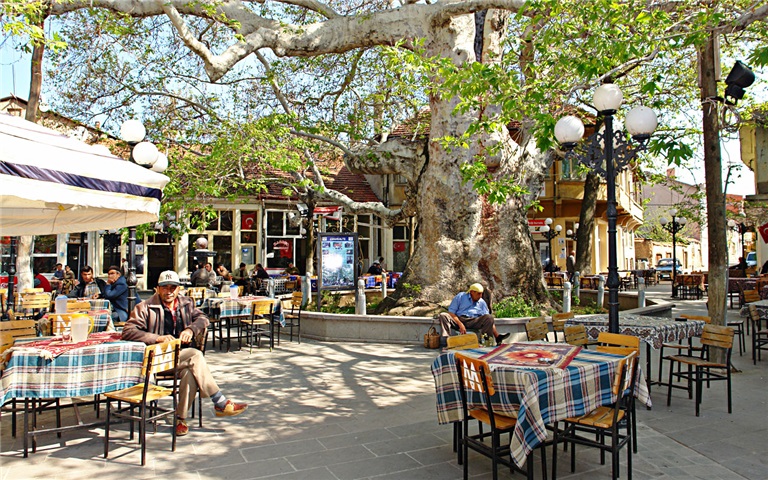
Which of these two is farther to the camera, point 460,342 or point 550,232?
point 550,232

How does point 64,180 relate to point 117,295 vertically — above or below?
above

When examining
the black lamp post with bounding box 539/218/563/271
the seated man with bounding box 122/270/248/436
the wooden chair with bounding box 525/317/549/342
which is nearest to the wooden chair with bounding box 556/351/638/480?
the wooden chair with bounding box 525/317/549/342

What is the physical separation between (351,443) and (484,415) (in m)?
1.39

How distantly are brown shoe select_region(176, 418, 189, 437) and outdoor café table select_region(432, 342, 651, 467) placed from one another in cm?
247

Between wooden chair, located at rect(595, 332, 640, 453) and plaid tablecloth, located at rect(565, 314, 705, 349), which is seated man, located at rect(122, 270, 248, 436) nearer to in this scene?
wooden chair, located at rect(595, 332, 640, 453)

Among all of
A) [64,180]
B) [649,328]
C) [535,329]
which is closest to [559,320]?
[535,329]

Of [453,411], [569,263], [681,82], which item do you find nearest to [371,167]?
[681,82]

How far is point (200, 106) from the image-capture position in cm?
1524

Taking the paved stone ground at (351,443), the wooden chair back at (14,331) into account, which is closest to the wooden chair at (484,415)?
the paved stone ground at (351,443)

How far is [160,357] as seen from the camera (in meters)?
5.21

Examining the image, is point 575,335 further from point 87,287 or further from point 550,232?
point 550,232

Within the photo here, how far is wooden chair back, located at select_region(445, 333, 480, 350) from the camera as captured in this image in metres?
5.49

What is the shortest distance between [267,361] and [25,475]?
506cm

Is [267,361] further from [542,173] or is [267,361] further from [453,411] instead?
[542,173]
